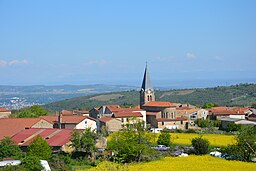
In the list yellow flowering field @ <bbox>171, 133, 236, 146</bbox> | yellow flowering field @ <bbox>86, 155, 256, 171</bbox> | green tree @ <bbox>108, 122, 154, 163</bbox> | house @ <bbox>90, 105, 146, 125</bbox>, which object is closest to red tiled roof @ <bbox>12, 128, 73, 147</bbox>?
green tree @ <bbox>108, 122, 154, 163</bbox>

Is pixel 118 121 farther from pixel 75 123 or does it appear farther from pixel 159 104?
pixel 159 104

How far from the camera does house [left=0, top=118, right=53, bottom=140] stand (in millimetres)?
51594

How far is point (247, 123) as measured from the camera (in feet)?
221

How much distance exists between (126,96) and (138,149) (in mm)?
131704

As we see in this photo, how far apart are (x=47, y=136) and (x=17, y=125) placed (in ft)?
29.3

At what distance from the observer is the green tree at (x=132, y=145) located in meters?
39.6

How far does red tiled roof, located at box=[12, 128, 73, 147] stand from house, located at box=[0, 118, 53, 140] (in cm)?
208

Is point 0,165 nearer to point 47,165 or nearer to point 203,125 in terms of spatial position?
point 47,165

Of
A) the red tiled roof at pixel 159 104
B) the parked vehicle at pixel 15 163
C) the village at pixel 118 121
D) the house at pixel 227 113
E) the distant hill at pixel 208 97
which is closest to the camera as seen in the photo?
the parked vehicle at pixel 15 163

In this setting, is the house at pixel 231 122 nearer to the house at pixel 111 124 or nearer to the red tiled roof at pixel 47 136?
the house at pixel 111 124

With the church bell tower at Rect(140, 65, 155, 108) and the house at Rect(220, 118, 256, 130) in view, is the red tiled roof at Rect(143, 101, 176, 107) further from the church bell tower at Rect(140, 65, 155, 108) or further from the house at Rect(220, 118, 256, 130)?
the house at Rect(220, 118, 256, 130)

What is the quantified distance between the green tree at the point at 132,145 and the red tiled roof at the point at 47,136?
5.26 metres

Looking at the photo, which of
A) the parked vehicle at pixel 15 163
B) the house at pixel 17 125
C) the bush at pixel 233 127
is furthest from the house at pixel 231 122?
the parked vehicle at pixel 15 163

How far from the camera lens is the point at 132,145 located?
39.7m
